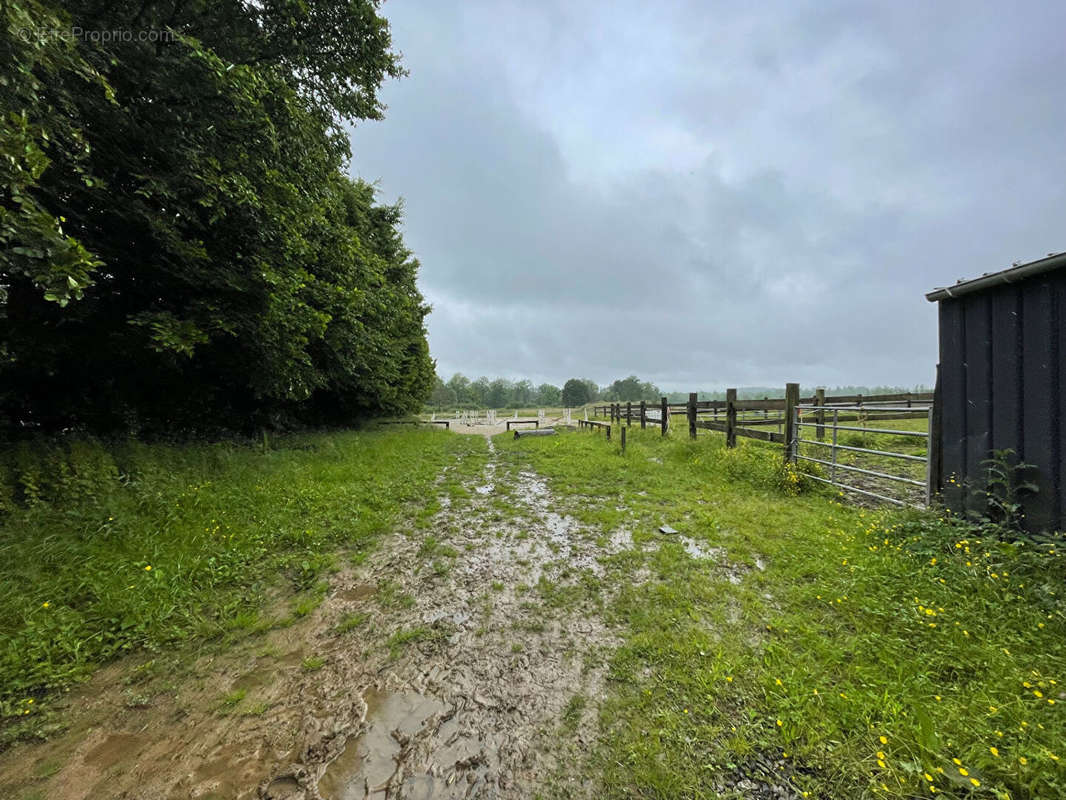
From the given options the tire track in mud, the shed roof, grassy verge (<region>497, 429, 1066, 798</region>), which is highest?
the shed roof

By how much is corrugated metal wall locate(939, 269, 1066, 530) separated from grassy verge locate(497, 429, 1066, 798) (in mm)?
580

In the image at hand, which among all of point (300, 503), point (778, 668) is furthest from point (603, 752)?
point (300, 503)

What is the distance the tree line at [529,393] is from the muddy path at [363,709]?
64.5m

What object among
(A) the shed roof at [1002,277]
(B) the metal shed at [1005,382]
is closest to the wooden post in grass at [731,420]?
(B) the metal shed at [1005,382]

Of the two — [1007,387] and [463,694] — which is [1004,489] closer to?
[1007,387]

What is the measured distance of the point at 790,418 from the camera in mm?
6844

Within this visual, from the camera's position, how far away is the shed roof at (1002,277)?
3.07 metres

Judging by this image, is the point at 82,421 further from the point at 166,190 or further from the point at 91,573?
the point at 91,573

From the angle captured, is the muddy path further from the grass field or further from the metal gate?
the metal gate

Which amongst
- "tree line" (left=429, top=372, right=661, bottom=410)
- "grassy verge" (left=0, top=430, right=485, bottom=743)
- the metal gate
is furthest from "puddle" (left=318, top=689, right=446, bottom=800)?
"tree line" (left=429, top=372, right=661, bottom=410)

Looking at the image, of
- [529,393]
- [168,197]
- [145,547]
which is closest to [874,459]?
[145,547]

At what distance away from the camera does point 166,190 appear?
15.8ft

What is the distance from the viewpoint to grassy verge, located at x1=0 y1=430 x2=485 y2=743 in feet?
8.34

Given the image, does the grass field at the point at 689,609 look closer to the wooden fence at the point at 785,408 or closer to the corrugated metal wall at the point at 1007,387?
the corrugated metal wall at the point at 1007,387
